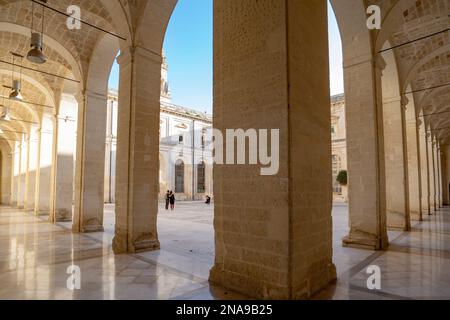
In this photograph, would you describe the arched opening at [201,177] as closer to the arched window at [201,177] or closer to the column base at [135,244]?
the arched window at [201,177]

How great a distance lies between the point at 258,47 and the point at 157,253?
5.10m

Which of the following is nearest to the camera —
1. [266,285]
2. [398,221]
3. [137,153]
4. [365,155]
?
[266,285]

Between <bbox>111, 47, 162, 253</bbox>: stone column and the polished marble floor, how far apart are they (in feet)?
1.80

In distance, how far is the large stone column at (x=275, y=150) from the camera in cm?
381

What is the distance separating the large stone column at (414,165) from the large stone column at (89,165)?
545 inches

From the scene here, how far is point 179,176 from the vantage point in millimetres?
33188

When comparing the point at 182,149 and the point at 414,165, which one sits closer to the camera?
the point at 414,165

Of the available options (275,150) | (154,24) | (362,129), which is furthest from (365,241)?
(154,24)

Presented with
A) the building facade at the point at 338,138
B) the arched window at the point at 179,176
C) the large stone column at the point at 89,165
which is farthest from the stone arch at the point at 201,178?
the large stone column at the point at 89,165

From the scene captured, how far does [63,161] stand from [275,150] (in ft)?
40.3

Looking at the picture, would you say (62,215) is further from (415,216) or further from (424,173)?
(424,173)

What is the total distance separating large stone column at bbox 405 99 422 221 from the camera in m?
13.6

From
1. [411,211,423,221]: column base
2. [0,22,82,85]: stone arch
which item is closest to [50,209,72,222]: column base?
[0,22,82,85]: stone arch
